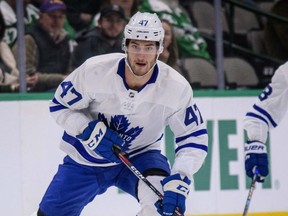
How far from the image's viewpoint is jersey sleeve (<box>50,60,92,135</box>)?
4754 mm

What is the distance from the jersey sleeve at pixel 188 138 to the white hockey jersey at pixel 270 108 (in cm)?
45

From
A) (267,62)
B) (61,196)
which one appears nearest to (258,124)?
(61,196)

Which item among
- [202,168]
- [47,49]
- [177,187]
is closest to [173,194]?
[177,187]

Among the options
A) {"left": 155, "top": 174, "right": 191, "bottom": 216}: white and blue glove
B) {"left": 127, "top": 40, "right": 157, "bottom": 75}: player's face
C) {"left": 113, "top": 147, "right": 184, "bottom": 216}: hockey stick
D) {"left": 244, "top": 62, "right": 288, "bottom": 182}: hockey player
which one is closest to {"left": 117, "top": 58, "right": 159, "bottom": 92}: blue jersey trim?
{"left": 127, "top": 40, "right": 157, "bottom": 75}: player's face

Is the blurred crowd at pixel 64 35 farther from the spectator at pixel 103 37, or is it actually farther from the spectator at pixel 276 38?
the spectator at pixel 276 38

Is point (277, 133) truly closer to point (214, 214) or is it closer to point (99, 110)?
point (214, 214)

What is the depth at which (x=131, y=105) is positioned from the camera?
4762 millimetres

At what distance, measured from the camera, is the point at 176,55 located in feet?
20.8

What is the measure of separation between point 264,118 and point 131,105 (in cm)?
72

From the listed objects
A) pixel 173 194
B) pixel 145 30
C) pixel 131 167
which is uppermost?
pixel 145 30

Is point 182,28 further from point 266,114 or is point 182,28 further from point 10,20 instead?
point 266,114

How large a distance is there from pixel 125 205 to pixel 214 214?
21.0 inches

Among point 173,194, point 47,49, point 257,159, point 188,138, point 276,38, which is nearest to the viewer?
point 173,194

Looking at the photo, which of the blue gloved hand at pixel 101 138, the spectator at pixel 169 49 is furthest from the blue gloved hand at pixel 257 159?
the spectator at pixel 169 49
